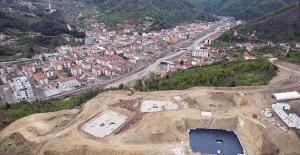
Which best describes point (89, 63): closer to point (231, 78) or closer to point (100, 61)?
point (100, 61)

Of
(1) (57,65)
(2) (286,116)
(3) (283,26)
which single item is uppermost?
(3) (283,26)

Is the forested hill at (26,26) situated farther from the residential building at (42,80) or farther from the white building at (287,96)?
the white building at (287,96)

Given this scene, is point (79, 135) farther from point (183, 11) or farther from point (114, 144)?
point (183, 11)

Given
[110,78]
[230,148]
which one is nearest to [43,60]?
[110,78]

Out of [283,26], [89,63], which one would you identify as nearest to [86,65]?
[89,63]

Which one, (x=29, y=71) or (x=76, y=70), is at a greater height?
(x=29, y=71)

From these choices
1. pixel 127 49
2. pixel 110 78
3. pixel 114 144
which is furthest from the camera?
pixel 127 49

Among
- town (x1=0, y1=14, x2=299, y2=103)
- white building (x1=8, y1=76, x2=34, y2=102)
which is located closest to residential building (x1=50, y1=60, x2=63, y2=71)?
town (x1=0, y1=14, x2=299, y2=103)

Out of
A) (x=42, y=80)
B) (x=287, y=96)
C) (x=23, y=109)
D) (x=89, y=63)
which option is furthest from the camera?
(x=89, y=63)
